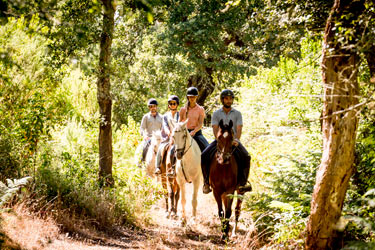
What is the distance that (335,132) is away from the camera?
4.45m

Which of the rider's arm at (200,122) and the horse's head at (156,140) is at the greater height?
the rider's arm at (200,122)

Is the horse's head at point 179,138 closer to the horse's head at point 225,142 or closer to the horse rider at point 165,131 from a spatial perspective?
the horse rider at point 165,131

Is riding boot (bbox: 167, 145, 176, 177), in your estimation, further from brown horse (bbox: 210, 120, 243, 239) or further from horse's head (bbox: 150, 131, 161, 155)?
horse's head (bbox: 150, 131, 161, 155)

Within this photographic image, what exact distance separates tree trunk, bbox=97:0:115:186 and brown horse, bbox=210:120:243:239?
268cm

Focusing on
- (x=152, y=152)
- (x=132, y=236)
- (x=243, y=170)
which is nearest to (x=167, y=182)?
(x=152, y=152)

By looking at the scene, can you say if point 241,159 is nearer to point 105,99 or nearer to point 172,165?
point 172,165

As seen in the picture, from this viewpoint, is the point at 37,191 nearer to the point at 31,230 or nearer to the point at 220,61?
the point at 31,230

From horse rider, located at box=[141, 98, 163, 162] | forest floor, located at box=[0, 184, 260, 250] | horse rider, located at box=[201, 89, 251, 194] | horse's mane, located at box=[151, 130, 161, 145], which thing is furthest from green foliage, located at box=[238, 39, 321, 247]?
horse rider, located at box=[141, 98, 163, 162]

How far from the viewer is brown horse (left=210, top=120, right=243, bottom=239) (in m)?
7.55

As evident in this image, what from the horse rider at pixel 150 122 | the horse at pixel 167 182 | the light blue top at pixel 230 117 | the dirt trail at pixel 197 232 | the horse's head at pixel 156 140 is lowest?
the dirt trail at pixel 197 232

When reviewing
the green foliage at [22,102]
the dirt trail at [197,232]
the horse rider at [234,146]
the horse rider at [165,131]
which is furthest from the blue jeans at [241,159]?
the green foliage at [22,102]

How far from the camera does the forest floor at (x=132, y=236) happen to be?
6070mm

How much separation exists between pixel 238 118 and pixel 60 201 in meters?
4.06

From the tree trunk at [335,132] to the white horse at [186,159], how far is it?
441 centimetres
